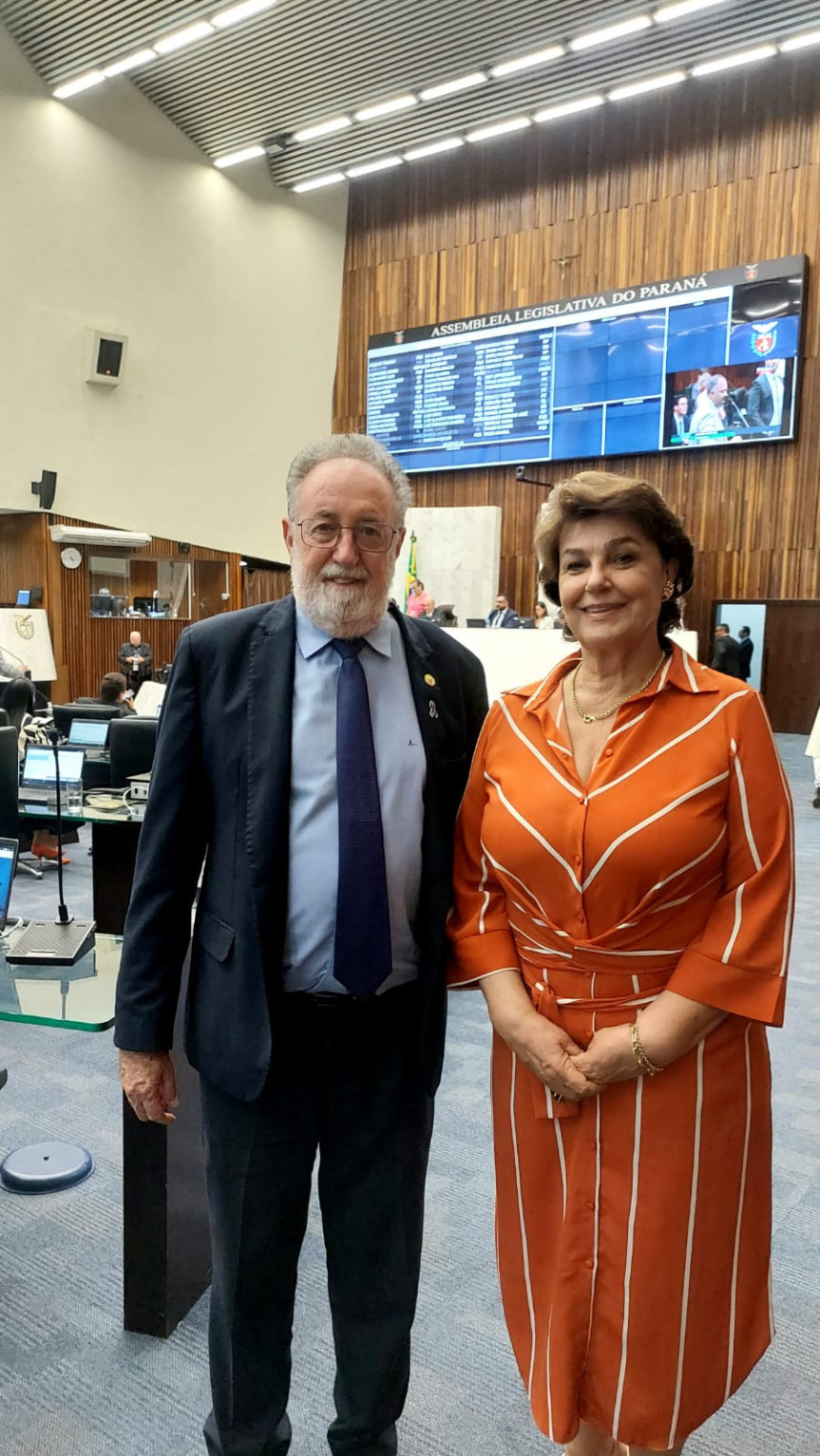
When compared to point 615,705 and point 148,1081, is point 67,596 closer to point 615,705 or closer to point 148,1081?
point 148,1081

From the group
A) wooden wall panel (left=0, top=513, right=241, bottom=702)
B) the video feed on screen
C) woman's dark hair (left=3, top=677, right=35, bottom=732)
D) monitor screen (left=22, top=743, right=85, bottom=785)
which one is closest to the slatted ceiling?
the video feed on screen

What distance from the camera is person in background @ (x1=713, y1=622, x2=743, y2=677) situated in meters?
12.2

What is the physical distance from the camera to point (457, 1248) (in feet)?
7.94

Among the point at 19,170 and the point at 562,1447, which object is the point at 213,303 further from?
the point at 562,1447

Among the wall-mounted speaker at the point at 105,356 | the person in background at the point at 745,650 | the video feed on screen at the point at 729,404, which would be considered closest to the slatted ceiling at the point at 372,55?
the video feed on screen at the point at 729,404

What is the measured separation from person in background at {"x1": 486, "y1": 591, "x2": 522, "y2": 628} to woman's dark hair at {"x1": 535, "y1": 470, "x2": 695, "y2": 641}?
35.6 ft

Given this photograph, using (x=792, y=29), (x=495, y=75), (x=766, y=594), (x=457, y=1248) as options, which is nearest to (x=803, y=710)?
(x=766, y=594)

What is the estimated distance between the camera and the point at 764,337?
11961 mm

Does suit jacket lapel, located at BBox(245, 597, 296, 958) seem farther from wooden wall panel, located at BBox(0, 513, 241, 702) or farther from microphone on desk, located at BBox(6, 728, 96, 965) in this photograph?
wooden wall panel, located at BBox(0, 513, 241, 702)

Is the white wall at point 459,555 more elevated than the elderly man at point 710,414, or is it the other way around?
the elderly man at point 710,414

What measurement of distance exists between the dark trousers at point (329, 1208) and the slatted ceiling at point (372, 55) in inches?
526

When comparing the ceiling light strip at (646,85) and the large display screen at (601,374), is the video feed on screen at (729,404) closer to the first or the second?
the large display screen at (601,374)

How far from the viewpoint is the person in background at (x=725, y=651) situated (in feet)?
40.1

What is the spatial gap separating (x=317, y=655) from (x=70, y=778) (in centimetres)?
330
